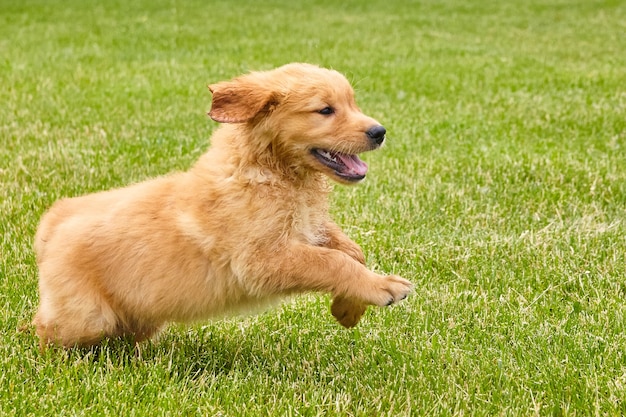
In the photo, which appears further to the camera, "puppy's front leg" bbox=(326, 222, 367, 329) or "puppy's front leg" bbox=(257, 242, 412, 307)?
"puppy's front leg" bbox=(326, 222, 367, 329)

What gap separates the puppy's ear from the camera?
3365 millimetres

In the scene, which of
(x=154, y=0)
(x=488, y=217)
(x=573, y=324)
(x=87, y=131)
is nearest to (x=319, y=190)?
(x=573, y=324)

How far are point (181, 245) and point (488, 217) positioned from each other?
274 centimetres

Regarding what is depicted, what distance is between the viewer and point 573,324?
13.0ft

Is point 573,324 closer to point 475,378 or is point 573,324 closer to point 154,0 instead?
point 475,378

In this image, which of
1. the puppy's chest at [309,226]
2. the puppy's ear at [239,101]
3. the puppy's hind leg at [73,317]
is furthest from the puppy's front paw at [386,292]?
the puppy's hind leg at [73,317]

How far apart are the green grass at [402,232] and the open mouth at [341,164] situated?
85cm

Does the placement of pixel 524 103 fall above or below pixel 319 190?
below

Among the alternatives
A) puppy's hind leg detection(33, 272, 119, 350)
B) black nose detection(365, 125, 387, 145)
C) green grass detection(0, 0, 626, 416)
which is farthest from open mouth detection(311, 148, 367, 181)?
puppy's hind leg detection(33, 272, 119, 350)

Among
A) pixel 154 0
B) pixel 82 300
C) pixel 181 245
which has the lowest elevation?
pixel 154 0

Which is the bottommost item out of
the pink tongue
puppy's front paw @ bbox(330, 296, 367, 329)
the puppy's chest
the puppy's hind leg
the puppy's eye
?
the puppy's hind leg

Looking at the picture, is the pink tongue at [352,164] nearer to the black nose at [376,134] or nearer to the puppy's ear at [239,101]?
the black nose at [376,134]

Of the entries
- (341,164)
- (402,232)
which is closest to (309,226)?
(341,164)

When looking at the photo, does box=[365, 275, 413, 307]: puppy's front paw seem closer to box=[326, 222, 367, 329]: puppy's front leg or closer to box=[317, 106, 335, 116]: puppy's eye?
box=[326, 222, 367, 329]: puppy's front leg
